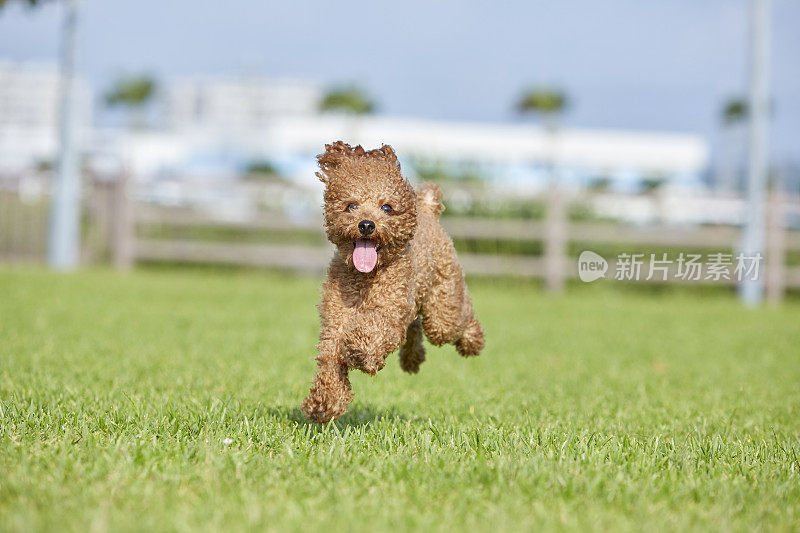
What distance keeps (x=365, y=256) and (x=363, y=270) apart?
0.06m

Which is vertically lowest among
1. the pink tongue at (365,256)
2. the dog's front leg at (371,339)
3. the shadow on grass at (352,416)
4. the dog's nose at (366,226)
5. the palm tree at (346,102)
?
the shadow on grass at (352,416)

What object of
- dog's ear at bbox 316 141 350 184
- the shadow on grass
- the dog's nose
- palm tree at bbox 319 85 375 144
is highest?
palm tree at bbox 319 85 375 144

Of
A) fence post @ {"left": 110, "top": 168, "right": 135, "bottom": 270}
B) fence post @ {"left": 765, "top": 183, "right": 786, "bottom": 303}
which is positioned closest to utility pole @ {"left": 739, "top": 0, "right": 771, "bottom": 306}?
fence post @ {"left": 765, "top": 183, "right": 786, "bottom": 303}

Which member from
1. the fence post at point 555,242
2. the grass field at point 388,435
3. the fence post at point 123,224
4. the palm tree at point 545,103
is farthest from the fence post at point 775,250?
the palm tree at point 545,103

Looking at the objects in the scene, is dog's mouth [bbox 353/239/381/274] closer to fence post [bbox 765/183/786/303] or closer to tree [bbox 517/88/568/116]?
fence post [bbox 765/183/786/303]

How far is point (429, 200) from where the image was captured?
3.99 m

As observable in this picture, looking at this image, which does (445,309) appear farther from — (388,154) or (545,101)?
(545,101)

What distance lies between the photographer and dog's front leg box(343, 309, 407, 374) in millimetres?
3127

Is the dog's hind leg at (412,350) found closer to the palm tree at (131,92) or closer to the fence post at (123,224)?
the fence post at (123,224)

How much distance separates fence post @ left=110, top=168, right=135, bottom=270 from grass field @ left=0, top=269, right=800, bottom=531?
752 centimetres

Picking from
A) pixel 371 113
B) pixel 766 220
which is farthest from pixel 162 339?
pixel 371 113

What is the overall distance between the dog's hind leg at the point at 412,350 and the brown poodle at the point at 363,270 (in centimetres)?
49

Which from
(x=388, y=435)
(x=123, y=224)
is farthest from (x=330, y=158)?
(x=123, y=224)

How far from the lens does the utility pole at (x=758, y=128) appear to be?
14.3m
